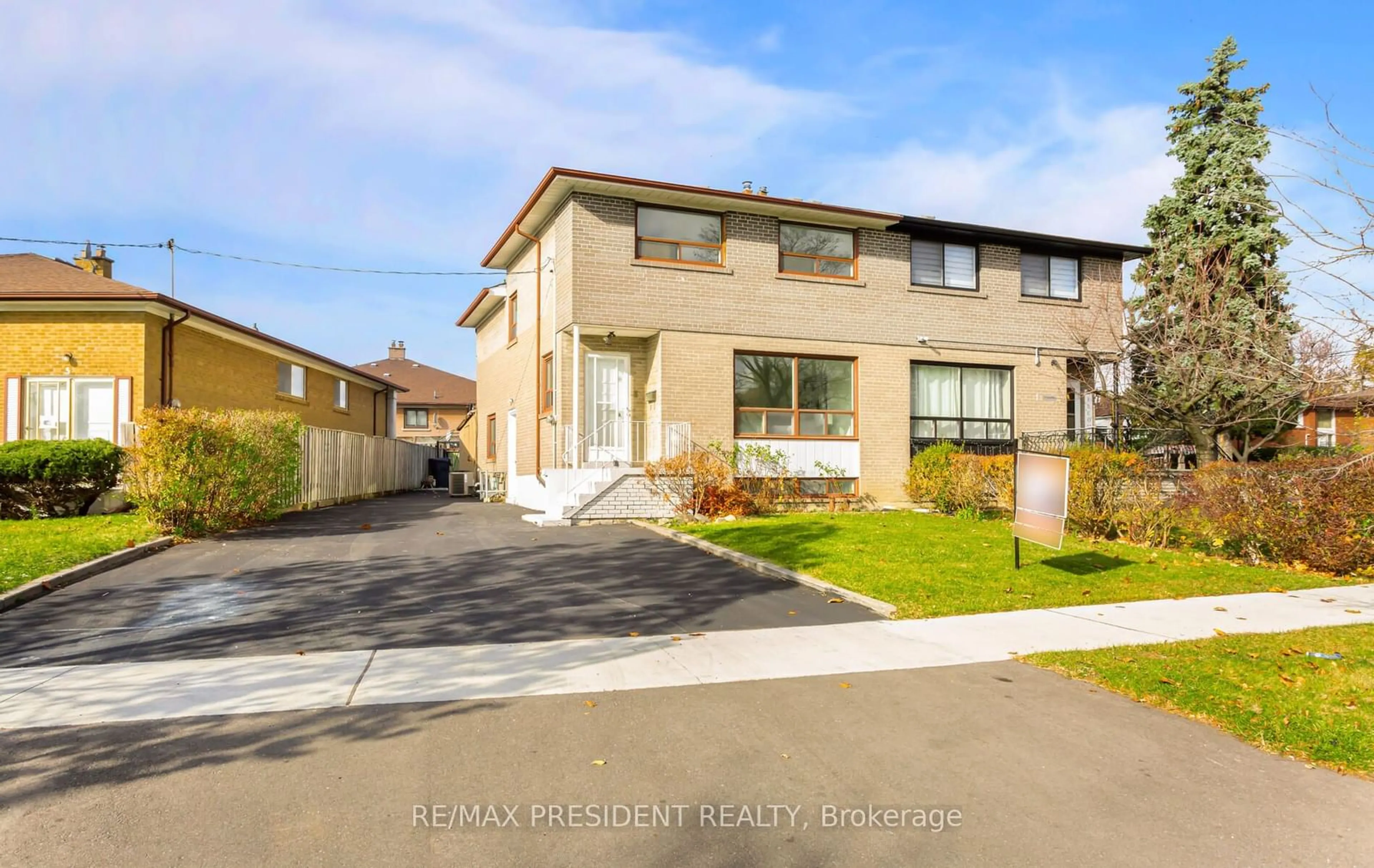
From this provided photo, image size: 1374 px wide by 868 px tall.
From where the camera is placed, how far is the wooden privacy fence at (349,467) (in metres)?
19.8

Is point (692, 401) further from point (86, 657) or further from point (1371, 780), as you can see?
point (1371, 780)

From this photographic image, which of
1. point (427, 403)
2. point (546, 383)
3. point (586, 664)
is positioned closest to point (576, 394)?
point (546, 383)

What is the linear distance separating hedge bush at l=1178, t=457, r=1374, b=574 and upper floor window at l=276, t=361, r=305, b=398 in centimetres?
2286

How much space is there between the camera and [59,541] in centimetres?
1083

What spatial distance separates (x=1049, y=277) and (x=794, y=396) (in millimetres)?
7894

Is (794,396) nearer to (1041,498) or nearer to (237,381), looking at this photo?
(1041,498)

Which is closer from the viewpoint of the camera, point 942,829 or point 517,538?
point 942,829

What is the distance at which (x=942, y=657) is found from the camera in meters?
6.23

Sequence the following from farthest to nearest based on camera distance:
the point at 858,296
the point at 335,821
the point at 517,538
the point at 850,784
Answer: the point at 858,296, the point at 517,538, the point at 850,784, the point at 335,821

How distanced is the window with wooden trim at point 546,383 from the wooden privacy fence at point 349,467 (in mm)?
5669

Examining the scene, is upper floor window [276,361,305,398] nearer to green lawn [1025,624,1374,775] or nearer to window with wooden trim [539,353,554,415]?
window with wooden trim [539,353,554,415]

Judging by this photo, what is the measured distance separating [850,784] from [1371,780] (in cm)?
265

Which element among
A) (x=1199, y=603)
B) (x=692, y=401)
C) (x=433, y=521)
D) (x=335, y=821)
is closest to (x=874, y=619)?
(x=1199, y=603)

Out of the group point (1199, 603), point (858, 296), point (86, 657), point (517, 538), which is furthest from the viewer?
point (858, 296)
